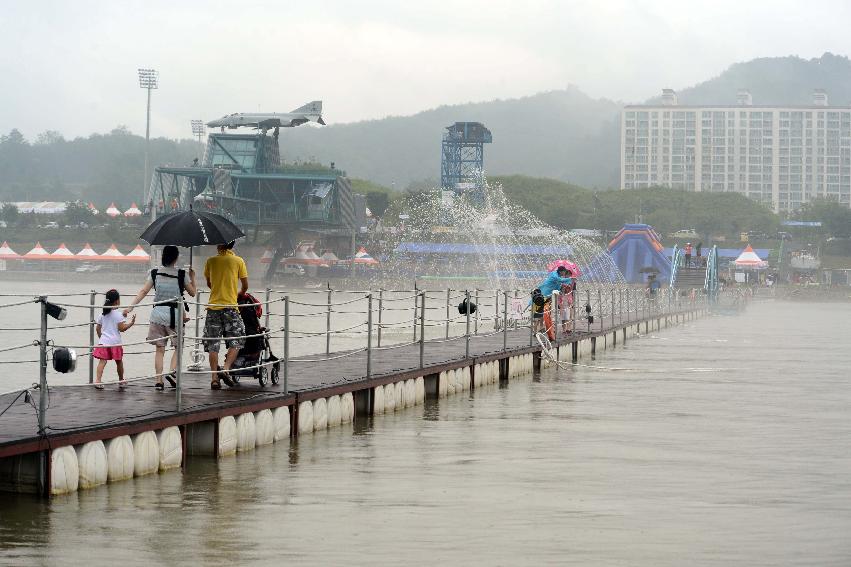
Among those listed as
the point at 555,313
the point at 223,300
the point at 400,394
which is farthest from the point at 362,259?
the point at 223,300

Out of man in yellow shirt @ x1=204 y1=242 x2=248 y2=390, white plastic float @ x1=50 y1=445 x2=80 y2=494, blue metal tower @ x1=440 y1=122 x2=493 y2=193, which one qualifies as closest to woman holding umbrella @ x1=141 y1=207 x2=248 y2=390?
man in yellow shirt @ x1=204 y1=242 x2=248 y2=390

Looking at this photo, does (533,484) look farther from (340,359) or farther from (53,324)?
(53,324)

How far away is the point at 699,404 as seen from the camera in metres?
24.9

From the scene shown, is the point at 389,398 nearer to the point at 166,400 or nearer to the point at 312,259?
the point at 166,400

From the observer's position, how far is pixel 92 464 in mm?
13336

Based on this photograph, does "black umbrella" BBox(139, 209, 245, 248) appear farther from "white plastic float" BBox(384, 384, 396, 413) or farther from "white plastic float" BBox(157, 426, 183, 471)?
"white plastic float" BBox(384, 384, 396, 413)

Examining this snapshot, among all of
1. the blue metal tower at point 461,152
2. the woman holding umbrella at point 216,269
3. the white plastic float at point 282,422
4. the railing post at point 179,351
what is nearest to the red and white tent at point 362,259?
the blue metal tower at point 461,152

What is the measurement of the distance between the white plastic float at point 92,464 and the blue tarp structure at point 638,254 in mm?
79792

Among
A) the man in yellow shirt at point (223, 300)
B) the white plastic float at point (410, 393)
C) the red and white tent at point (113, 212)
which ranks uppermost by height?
the red and white tent at point (113, 212)

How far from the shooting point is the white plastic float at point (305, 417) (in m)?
17.8

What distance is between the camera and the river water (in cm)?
1134

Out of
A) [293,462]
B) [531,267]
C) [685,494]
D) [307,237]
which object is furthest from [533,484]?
[307,237]

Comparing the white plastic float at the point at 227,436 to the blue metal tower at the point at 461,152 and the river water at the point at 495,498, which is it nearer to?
the river water at the point at 495,498

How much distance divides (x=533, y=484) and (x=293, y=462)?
2.92m
